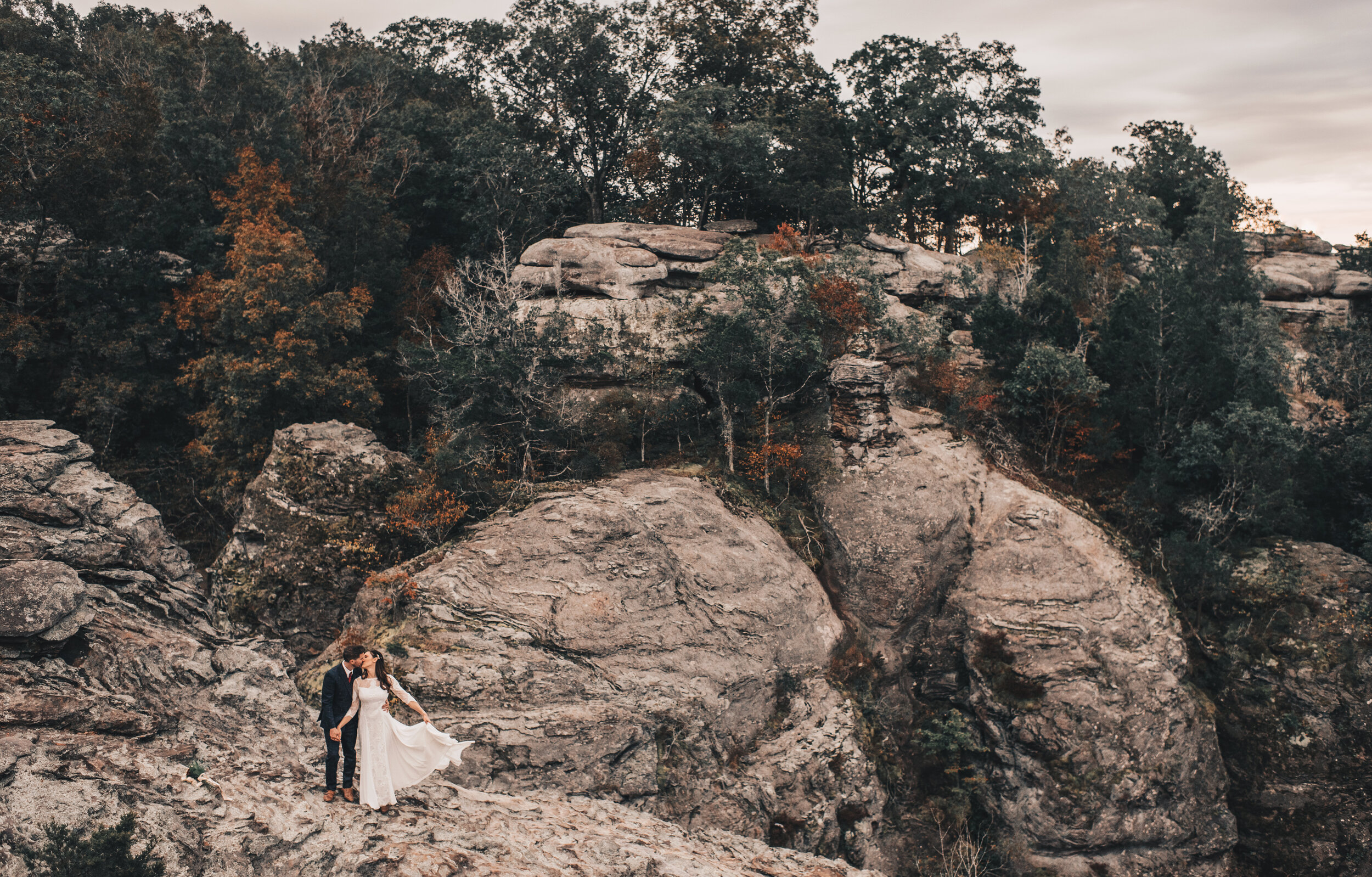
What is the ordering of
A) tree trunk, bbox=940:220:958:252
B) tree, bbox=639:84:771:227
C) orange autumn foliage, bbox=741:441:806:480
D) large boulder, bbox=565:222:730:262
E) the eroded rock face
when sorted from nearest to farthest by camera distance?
the eroded rock face, orange autumn foliage, bbox=741:441:806:480, large boulder, bbox=565:222:730:262, tree, bbox=639:84:771:227, tree trunk, bbox=940:220:958:252

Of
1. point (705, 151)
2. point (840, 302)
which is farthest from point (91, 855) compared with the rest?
point (705, 151)

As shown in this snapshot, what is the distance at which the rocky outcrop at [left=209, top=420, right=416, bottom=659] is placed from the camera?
22891 mm

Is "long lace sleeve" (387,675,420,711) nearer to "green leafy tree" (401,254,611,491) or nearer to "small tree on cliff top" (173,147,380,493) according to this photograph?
"green leafy tree" (401,254,611,491)

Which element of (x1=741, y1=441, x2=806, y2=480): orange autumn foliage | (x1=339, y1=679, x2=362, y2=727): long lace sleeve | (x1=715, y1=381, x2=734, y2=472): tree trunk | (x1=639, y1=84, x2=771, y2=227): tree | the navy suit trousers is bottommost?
the navy suit trousers

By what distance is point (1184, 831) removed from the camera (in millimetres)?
22781

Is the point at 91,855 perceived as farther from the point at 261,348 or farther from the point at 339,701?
the point at 261,348

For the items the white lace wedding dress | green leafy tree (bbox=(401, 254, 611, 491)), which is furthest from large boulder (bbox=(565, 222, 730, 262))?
the white lace wedding dress

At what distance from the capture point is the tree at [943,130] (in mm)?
38562

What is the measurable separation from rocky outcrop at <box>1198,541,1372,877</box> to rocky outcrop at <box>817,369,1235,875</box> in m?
1.16

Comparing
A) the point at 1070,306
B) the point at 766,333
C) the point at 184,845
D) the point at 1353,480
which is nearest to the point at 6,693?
the point at 184,845

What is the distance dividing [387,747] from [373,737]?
15.8 inches

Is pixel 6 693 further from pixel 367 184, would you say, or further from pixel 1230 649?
pixel 1230 649

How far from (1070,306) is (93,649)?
33502 millimetres

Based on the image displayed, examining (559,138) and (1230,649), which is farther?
(559,138)
